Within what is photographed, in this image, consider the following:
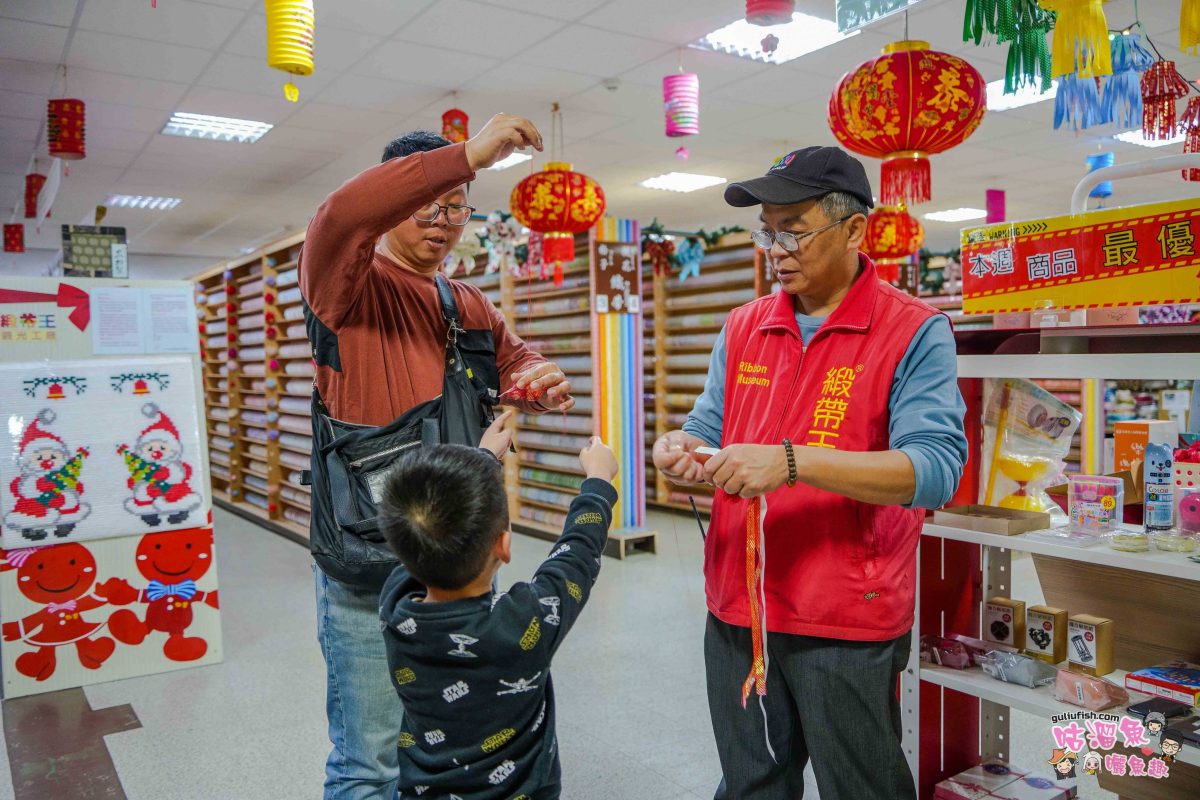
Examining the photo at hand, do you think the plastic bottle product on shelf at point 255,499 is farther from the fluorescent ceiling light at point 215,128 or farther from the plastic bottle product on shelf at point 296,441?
the fluorescent ceiling light at point 215,128

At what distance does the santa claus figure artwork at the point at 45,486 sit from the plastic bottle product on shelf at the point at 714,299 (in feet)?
16.7

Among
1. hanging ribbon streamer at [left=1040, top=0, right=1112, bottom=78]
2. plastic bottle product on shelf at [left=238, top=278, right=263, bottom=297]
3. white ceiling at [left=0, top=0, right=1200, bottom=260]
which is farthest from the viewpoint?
plastic bottle product on shelf at [left=238, top=278, right=263, bottom=297]

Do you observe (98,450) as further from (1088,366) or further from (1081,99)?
(1081,99)

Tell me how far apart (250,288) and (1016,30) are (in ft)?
23.4

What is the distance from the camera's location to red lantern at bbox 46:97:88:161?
558cm

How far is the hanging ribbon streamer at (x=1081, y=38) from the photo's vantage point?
7.41ft

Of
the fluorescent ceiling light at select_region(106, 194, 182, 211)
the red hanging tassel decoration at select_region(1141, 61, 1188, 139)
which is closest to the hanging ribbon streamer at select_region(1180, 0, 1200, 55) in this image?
the red hanging tassel decoration at select_region(1141, 61, 1188, 139)

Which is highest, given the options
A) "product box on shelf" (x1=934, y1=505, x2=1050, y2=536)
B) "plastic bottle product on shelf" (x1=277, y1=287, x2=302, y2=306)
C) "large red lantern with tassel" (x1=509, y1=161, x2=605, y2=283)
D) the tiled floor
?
"large red lantern with tassel" (x1=509, y1=161, x2=605, y2=283)

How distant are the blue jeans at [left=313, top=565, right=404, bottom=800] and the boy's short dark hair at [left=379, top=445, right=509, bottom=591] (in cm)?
46

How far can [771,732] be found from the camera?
1.73 meters

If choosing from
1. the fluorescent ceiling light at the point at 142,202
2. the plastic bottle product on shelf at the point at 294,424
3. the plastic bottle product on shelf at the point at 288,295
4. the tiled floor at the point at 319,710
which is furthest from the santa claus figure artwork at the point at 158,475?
the fluorescent ceiling light at the point at 142,202

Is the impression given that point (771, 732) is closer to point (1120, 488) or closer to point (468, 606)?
point (468, 606)

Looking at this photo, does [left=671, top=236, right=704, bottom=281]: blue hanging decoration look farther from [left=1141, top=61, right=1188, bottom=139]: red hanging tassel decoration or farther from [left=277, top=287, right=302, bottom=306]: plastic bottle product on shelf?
[left=1141, top=61, right=1188, bottom=139]: red hanging tassel decoration

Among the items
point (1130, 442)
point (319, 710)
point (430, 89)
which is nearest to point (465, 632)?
point (1130, 442)
